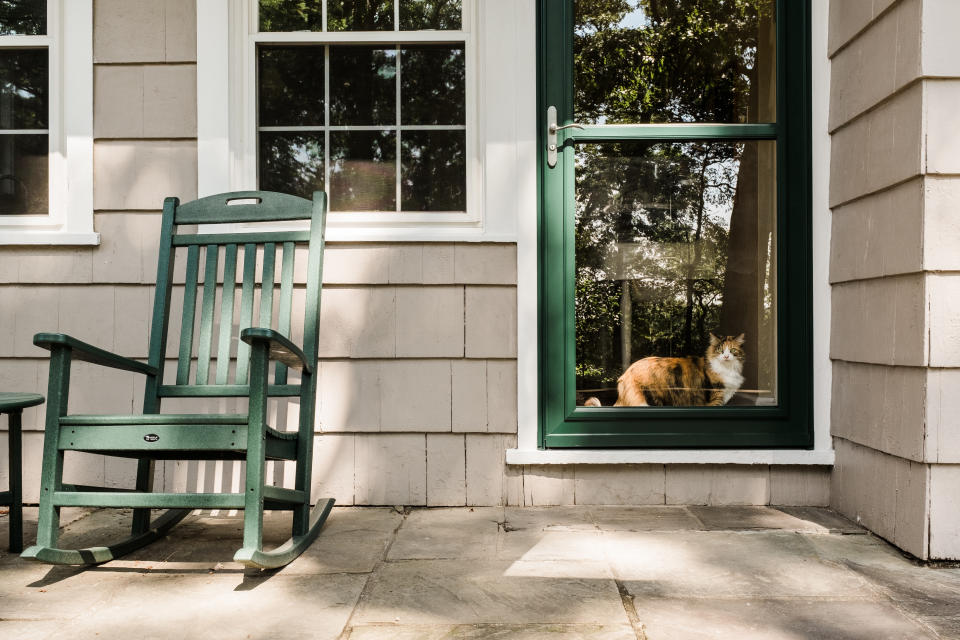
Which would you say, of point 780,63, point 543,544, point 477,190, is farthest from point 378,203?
point 780,63

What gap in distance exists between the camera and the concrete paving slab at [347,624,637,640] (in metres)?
1.48

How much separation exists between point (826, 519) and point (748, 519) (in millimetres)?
247

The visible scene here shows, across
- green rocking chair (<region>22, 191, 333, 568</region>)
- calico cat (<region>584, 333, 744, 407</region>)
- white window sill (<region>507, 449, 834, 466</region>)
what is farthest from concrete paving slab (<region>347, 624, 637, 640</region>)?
calico cat (<region>584, 333, 744, 407</region>)

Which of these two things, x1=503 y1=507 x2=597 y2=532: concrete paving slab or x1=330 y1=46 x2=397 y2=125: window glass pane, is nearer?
x1=503 y1=507 x2=597 y2=532: concrete paving slab

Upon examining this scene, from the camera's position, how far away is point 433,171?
8.52 feet

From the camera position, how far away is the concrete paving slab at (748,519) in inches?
88.2

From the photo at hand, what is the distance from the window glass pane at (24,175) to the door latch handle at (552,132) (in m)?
1.77

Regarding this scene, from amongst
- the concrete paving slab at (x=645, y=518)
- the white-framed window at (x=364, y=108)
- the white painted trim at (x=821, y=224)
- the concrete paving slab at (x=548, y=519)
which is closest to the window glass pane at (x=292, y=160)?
the white-framed window at (x=364, y=108)

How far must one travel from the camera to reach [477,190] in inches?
101

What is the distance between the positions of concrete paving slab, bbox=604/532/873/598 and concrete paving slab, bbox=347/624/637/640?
24cm

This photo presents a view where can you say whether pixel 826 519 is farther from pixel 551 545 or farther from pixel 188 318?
pixel 188 318

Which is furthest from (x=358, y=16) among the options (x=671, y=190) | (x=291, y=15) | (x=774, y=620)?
(x=774, y=620)

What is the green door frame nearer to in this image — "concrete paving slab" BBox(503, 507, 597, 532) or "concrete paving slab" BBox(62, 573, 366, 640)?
"concrete paving slab" BBox(503, 507, 597, 532)

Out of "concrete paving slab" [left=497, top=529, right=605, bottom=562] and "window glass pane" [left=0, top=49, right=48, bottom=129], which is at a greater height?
"window glass pane" [left=0, top=49, right=48, bottom=129]
